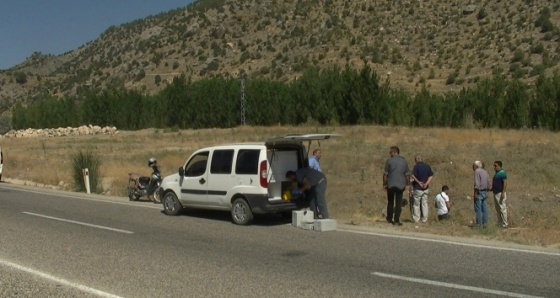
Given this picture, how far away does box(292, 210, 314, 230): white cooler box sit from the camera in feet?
46.1

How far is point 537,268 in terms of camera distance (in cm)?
947

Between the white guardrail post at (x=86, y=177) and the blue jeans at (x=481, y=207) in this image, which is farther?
the white guardrail post at (x=86, y=177)

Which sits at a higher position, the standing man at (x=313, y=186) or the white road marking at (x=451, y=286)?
the standing man at (x=313, y=186)

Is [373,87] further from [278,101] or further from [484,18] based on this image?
[484,18]

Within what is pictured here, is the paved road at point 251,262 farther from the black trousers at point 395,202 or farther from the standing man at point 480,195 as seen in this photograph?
the standing man at point 480,195

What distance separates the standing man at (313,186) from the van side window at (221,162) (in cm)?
149

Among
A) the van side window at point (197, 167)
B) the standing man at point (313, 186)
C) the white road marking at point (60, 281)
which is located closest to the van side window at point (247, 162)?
the standing man at point (313, 186)

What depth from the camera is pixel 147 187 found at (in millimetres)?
20562

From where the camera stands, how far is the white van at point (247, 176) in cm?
1439

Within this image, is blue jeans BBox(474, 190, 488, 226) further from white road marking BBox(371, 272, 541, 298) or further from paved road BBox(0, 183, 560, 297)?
white road marking BBox(371, 272, 541, 298)

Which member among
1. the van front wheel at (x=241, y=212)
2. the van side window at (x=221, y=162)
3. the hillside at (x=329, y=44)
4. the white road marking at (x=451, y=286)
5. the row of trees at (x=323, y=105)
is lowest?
the white road marking at (x=451, y=286)

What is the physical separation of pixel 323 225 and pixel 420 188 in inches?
128

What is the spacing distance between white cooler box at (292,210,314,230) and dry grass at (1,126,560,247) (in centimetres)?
157

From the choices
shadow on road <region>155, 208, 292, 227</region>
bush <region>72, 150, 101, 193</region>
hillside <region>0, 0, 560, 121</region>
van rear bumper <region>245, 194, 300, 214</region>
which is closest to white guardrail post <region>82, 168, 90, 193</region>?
bush <region>72, 150, 101, 193</region>
